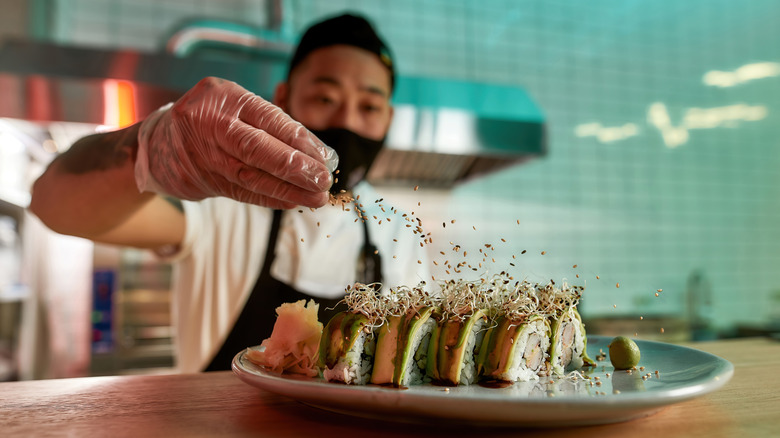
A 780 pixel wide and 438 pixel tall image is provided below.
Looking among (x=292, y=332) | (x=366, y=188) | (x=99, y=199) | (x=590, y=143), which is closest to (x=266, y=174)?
(x=292, y=332)

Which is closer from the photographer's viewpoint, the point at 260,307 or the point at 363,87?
the point at 260,307

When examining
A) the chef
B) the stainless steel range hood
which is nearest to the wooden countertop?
the chef

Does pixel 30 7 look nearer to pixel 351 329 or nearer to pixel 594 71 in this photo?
pixel 351 329

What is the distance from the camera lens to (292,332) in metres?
0.73

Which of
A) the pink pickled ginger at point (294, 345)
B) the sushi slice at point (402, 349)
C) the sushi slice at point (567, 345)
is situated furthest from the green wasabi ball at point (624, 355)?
the pink pickled ginger at point (294, 345)

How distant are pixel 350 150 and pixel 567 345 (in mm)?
1088

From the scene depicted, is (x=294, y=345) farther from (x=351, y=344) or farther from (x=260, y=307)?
(x=260, y=307)

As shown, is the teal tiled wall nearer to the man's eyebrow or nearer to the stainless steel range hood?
the stainless steel range hood

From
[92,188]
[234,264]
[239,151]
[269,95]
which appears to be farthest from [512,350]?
[269,95]

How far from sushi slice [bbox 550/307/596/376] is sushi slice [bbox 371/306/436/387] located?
0.65ft

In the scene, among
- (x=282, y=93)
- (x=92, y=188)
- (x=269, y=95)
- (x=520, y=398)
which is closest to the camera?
(x=520, y=398)

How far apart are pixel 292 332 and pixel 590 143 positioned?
382 centimetres

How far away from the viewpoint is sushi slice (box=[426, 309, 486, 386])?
66cm

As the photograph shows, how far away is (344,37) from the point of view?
1.90 m
